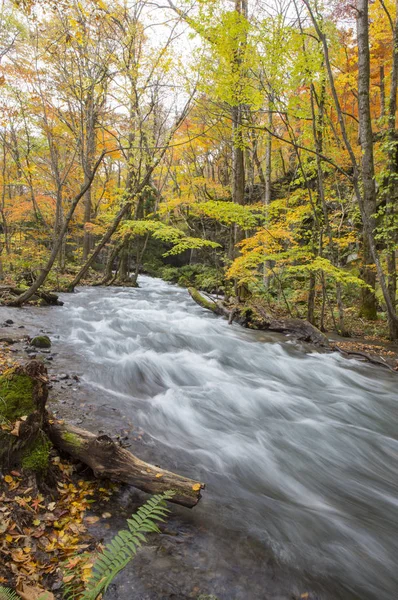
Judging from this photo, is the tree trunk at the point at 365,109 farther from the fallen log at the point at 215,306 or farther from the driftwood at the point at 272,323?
the fallen log at the point at 215,306

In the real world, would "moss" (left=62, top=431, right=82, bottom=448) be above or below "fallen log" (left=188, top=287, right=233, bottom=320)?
above

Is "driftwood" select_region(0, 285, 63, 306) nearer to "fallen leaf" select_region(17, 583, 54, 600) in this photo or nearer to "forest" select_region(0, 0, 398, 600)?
"forest" select_region(0, 0, 398, 600)

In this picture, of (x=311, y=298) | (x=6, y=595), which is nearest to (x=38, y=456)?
(x=6, y=595)

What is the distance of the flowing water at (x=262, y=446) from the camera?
2463 millimetres

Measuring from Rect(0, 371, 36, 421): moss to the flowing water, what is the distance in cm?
122

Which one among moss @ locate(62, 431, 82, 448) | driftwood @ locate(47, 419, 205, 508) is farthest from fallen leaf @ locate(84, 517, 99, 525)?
moss @ locate(62, 431, 82, 448)

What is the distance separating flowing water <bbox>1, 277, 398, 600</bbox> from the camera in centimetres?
246

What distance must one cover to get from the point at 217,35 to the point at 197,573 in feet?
35.2

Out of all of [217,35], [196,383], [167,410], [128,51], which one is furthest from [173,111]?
[167,410]

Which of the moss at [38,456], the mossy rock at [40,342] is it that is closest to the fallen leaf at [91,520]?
the moss at [38,456]

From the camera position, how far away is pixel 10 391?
9.25 ft

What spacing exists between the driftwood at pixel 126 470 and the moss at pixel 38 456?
25cm

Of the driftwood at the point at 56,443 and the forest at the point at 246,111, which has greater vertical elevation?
the forest at the point at 246,111

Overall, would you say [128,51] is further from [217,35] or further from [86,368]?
[86,368]
